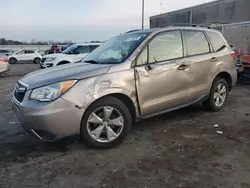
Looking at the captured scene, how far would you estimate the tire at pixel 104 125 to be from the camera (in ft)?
12.4

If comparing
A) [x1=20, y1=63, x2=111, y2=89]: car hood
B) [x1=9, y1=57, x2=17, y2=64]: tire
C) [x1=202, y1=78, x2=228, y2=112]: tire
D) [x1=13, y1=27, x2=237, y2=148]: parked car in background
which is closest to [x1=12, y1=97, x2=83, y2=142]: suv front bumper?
[x1=13, y1=27, x2=237, y2=148]: parked car in background

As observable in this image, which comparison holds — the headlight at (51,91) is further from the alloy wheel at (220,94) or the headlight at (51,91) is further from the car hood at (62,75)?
the alloy wheel at (220,94)

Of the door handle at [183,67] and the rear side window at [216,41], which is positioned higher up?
the rear side window at [216,41]

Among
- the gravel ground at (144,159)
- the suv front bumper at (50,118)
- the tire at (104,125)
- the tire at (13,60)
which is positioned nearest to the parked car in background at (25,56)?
the tire at (13,60)

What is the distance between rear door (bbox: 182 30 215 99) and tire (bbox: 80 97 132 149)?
160 centimetres

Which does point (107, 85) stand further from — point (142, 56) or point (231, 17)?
point (231, 17)

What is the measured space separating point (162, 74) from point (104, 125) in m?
1.30

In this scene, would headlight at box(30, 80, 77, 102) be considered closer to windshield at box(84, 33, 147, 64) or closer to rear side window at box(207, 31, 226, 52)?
windshield at box(84, 33, 147, 64)

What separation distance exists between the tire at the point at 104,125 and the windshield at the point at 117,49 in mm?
738

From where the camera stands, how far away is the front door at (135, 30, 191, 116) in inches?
169

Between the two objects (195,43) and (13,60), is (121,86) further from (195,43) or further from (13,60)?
(13,60)

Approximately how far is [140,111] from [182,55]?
1371 millimetres

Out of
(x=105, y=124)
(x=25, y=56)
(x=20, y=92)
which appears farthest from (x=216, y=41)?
(x=25, y=56)

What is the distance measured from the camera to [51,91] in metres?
3.63
